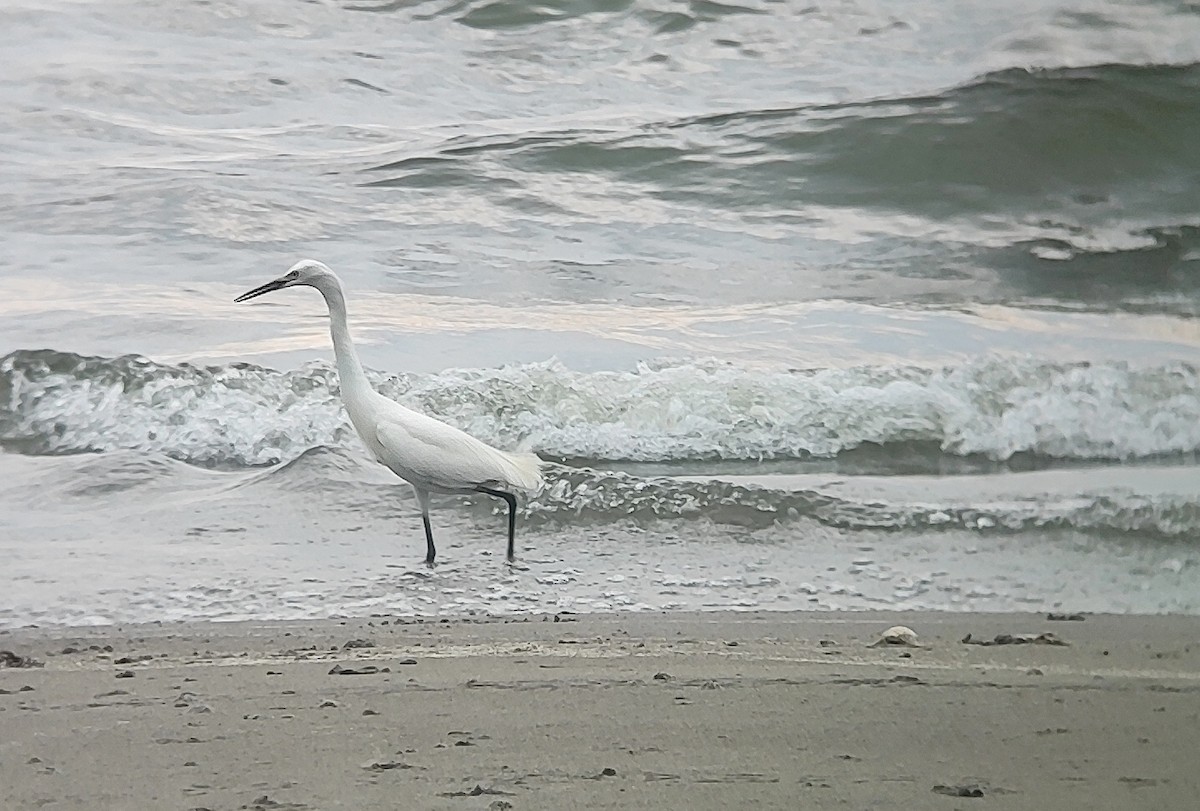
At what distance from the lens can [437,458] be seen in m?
3.90

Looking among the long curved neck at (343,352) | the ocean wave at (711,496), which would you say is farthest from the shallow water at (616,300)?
the long curved neck at (343,352)

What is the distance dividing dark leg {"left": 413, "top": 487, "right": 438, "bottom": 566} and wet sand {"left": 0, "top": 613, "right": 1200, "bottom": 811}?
956 mm

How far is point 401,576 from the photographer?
11.9 feet

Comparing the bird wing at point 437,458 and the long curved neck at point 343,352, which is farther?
the long curved neck at point 343,352

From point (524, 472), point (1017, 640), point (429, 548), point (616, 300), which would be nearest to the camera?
point (1017, 640)

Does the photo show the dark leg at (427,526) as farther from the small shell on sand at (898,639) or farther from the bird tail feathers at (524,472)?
the small shell on sand at (898,639)

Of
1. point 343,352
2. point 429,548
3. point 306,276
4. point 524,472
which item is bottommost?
point 429,548

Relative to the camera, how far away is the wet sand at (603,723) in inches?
66.4

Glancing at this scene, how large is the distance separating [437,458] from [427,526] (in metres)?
0.19

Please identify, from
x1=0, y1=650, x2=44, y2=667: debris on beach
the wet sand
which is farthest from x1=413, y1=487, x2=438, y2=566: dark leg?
x1=0, y1=650, x2=44, y2=667: debris on beach

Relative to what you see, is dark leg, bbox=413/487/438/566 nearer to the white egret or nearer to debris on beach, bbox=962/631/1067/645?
the white egret

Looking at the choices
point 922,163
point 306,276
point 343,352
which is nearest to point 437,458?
point 343,352

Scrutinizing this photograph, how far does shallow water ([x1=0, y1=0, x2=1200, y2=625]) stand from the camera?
12.3ft

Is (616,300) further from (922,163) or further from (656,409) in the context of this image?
(922,163)
